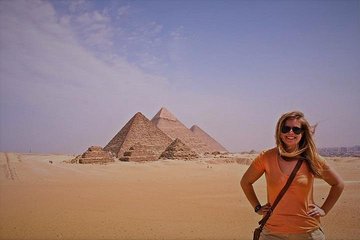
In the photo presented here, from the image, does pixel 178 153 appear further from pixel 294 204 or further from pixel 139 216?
pixel 294 204

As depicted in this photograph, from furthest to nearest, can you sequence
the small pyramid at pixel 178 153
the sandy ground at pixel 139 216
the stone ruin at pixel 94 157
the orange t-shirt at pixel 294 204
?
the small pyramid at pixel 178 153, the stone ruin at pixel 94 157, the sandy ground at pixel 139 216, the orange t-shirt at pixel 294 204

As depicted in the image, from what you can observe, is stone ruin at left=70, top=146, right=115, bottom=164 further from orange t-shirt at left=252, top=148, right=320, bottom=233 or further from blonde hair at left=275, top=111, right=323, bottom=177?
orange t-shirt at left=252, top=148, right=320, bottom=233

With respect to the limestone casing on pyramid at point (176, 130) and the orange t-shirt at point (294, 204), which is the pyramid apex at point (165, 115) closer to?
the limestone casing on pyramid at point (176, 130)

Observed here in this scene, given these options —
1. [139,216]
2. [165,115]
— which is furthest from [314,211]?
[165,115]

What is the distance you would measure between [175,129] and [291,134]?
69065 millimetres

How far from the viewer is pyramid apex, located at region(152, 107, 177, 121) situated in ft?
244

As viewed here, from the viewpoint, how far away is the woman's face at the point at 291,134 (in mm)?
3051

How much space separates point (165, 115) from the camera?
246ft

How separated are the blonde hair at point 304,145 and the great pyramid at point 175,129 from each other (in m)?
64.9

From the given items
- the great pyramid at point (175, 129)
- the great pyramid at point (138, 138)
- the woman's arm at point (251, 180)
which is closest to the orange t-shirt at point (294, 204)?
the woman's arm at point (251, 180)

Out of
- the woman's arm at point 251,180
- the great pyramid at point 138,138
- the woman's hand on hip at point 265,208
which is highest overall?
the great pyramid at point 138,138

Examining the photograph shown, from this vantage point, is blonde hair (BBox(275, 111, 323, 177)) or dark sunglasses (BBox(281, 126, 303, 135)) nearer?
blonde hair (BBox(275, 111, 323, 177))

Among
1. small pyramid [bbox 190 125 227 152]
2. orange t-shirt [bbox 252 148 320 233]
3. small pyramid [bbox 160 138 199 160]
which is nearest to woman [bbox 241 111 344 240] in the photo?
orange t-shirt [bbox 252 148 320 233]

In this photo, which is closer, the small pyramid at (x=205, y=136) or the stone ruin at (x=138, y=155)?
the stone ruin at (x=138, y=155)
